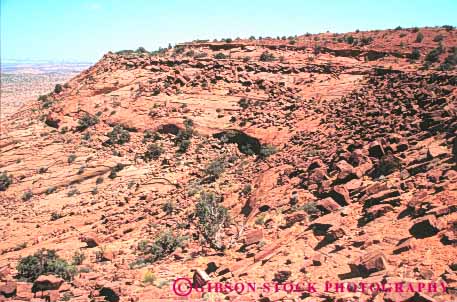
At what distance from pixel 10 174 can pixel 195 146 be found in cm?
1248

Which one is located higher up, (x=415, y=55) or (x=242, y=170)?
(x=415, y=55)

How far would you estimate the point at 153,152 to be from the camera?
25.8 metres

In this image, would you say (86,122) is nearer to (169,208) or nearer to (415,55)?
(169,208)

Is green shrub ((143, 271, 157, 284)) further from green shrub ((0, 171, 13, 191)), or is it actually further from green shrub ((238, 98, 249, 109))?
green shrub ((0, 171, 13, 191))

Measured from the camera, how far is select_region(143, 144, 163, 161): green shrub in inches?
1011

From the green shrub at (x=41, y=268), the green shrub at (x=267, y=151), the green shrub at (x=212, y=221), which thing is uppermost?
the green shrub at (x=267, y=151)

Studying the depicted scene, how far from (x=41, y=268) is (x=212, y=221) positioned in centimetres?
608

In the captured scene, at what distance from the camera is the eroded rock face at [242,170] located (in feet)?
37.6

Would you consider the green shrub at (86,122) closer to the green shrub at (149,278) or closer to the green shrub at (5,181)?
the green shrub at (5,181)

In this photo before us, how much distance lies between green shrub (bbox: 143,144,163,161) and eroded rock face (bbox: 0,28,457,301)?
0.21 ft

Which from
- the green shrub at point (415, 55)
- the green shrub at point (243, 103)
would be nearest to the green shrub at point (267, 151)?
the green shrub at point (243, 103)

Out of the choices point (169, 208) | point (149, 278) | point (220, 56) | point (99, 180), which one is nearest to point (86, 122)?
point (99, 180)

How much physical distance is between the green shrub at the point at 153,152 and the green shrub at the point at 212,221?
948 cm

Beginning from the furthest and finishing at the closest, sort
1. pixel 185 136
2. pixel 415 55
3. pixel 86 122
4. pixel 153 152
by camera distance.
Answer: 1. pixel 86 122
2. pixel 415 55
3. pixel 185 136
4. pixel 153 152
